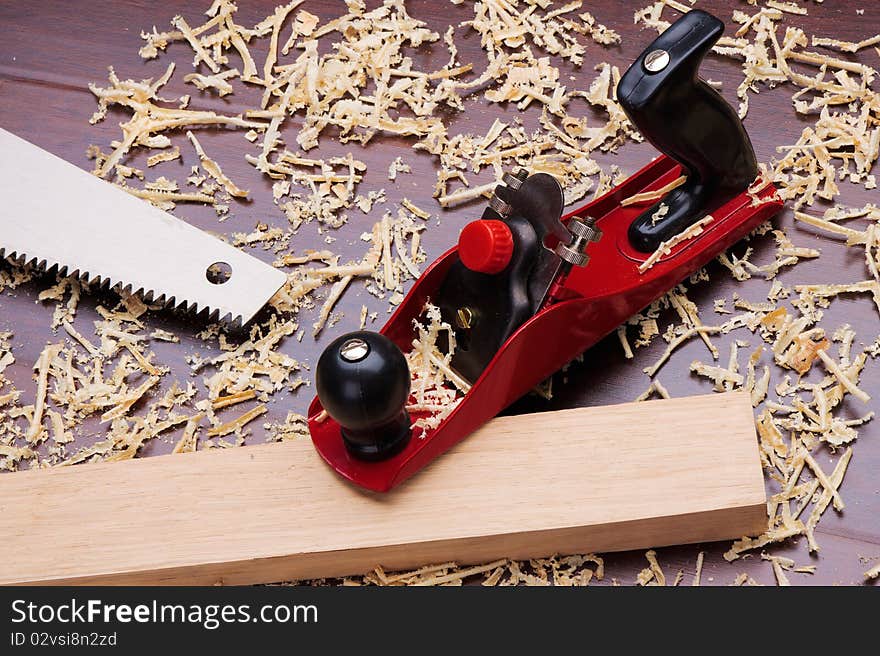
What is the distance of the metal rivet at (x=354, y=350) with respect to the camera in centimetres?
117

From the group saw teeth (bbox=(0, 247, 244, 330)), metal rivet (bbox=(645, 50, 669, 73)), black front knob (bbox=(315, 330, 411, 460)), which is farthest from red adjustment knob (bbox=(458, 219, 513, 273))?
saw teeth (bbox=(0, 247, 244, 330))

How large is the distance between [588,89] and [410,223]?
0.40 m

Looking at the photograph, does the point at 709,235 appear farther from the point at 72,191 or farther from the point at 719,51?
the point at 72,191

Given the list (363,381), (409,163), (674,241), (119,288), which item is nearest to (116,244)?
(119,288)

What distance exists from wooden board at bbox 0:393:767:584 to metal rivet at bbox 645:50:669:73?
1.39 ft

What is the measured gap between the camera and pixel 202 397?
1.49 meters

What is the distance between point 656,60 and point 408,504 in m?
0.64

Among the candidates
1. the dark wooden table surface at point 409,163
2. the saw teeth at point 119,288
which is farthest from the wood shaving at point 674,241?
the saw teeth at point 119,288

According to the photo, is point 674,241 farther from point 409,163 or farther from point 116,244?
point 116,244

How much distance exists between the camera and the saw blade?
1.52 m

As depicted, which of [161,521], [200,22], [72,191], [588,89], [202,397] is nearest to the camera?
[161,521]

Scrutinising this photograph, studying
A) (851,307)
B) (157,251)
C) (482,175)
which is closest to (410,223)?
(482,175)

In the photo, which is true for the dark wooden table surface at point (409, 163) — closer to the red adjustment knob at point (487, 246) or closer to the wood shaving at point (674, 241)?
the wood shaving at point (674, 241)

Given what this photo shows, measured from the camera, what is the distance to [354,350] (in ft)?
3.87
